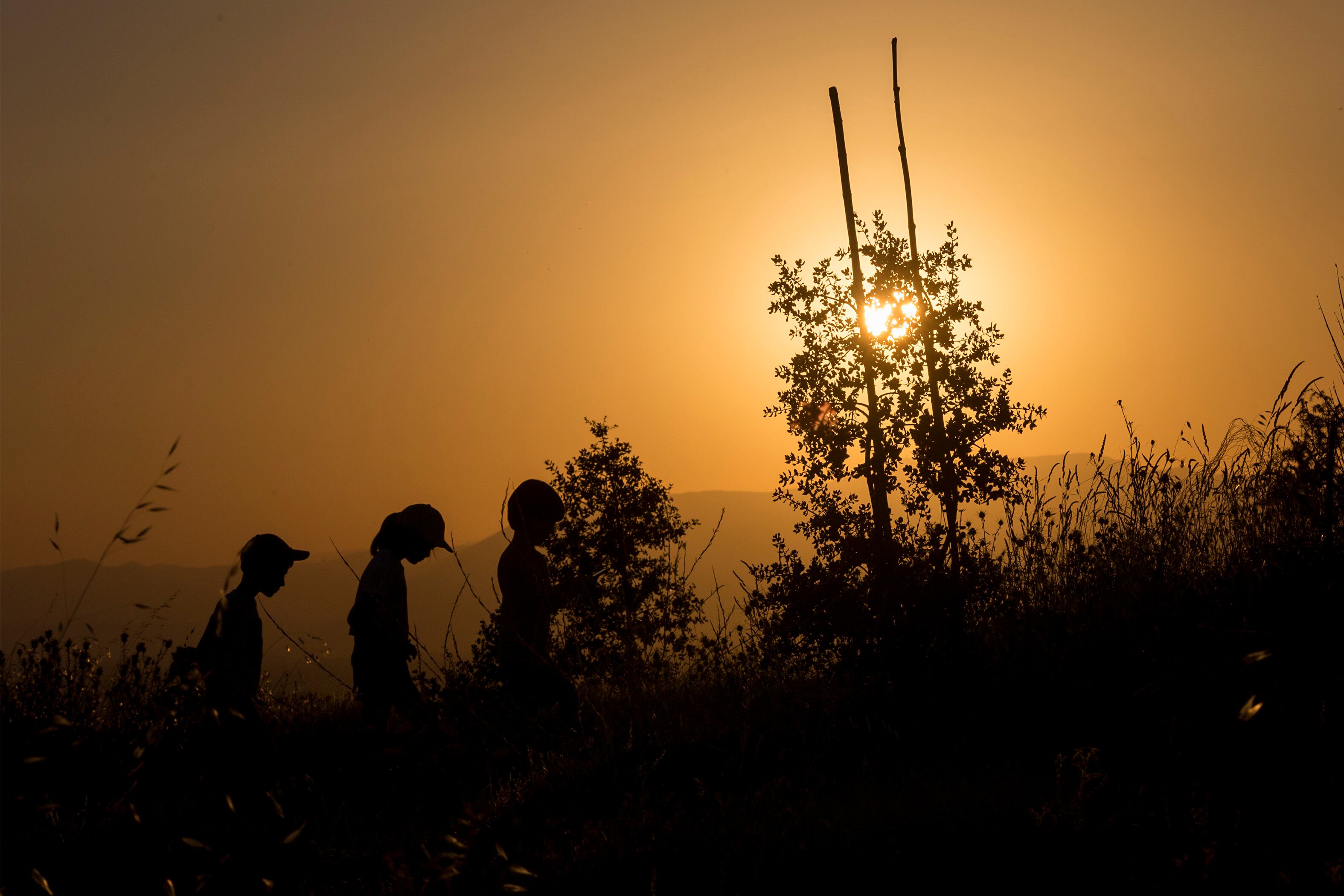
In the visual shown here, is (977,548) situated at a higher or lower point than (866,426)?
lower

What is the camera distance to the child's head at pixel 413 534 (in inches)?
217

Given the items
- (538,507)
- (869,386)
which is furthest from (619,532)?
(538,507)

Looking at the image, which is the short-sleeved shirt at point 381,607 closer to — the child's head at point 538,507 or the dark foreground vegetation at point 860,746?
the dark foreground vegetation at point 860,746

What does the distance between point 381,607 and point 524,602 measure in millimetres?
935

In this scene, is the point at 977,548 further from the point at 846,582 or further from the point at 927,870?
the point at 927,870

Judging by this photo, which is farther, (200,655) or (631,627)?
(631,627)

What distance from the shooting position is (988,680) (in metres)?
4.35

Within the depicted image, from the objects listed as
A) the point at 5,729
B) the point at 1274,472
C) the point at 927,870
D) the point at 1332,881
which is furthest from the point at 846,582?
the point at 5,729

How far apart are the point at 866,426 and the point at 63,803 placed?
943 centimetres

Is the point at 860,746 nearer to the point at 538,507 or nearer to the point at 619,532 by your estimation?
the point at 538,507

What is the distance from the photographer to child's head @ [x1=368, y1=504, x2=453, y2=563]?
552 centimetres

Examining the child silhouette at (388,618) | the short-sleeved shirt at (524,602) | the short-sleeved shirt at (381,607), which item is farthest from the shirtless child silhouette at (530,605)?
the short-sleeved shirt at (381,607)

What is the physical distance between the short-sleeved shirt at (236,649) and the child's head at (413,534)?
939 mm

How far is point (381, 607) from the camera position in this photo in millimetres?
5297
